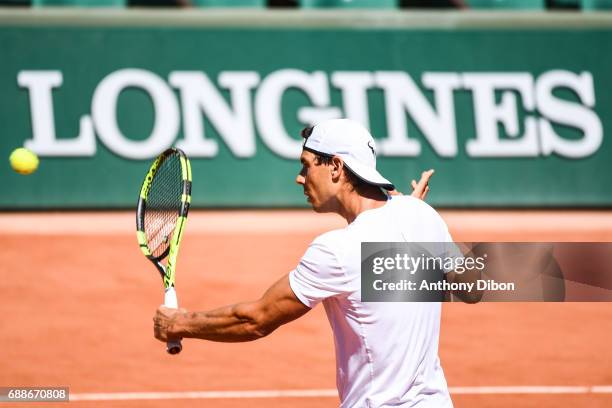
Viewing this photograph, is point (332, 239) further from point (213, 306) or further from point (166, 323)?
point (213, 306)

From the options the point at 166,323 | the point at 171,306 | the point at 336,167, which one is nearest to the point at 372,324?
the point at 336,167

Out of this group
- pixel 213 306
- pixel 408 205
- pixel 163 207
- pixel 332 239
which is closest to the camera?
pixel 332 239

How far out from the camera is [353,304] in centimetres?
404

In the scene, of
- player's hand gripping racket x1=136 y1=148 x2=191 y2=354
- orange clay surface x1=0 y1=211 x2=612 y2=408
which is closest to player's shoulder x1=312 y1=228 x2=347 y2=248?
player's hand gripping racket x1=136 y1=148 x2=191 y2=354

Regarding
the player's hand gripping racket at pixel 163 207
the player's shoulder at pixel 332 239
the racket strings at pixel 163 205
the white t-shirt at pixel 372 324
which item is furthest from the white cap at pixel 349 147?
the racket strings at pixel 163 205

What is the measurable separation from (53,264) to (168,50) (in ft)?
12.8

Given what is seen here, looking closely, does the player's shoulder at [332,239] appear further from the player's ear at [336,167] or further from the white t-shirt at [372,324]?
the player's ear at [336,167]

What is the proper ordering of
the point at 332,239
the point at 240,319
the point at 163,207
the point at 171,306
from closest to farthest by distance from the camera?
the point at 332,239, the point at 240,319, the point at 171,306, the point at 163,207

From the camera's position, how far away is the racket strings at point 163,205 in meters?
5.60

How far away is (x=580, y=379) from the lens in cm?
815

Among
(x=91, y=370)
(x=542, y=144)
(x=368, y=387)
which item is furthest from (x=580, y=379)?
(x=542, y=144)

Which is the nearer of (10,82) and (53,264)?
(53,264)

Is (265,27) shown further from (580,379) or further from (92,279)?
(580,379)

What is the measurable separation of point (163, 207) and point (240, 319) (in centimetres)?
176
